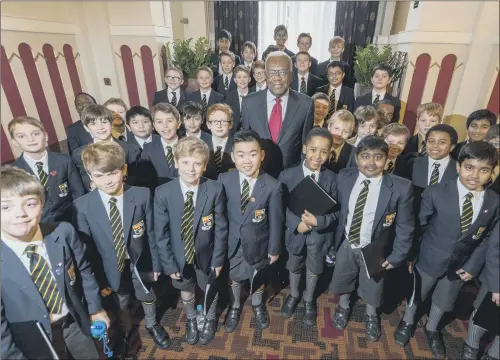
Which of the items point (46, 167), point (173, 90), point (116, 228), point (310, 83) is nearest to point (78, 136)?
point (46, 167)

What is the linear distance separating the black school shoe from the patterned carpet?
0.11 feet

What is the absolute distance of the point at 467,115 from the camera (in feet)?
6.76

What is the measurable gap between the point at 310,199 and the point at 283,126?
0.76m

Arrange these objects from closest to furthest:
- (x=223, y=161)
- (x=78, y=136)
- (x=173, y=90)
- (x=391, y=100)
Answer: (x=223, y=161)
(x=78, y=136)
(x=391, y=100)
(x=173, y=90)

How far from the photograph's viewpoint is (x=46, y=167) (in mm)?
2047

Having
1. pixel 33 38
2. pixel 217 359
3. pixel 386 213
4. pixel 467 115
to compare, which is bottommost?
pixel 217 359

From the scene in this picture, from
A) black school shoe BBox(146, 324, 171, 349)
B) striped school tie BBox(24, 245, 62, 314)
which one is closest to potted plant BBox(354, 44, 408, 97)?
black school shoe BBox(146, 324, 171, 349)

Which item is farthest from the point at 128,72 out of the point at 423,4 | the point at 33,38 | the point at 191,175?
the point at 423,4

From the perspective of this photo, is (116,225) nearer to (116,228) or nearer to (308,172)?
(116,228)

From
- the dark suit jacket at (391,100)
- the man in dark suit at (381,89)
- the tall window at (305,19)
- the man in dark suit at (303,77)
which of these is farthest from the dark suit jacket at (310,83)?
the tall window at (305,19)

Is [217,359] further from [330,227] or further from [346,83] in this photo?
[346,83]

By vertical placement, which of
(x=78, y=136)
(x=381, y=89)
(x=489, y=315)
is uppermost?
(x=381, y=89)

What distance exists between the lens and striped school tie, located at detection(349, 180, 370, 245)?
1.79 m

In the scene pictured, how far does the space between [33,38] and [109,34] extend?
1.10 m
